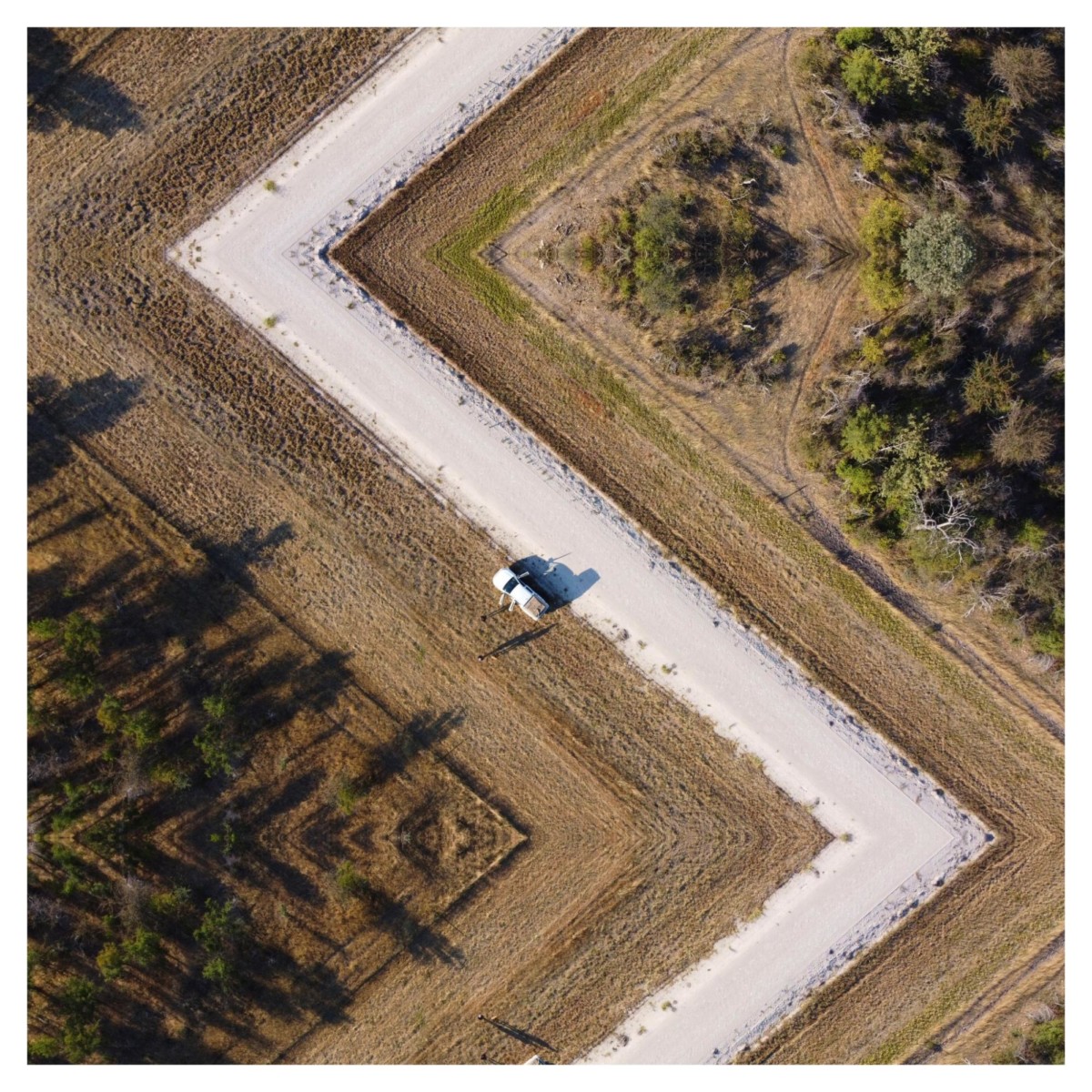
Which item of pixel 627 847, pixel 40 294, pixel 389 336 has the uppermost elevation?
pixel 40 294

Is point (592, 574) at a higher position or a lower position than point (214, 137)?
lower

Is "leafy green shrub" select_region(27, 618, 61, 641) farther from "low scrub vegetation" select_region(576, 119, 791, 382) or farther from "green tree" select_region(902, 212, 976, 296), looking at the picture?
"green tree" select_region(902, 212, 976, 296)

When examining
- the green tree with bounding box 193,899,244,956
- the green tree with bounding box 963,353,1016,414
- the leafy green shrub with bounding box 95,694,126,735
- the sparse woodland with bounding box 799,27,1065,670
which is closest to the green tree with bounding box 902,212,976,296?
the sparse woodland with bounding box 799,27,1065,670

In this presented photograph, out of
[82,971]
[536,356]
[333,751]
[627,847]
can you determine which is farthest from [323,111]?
[82,971]

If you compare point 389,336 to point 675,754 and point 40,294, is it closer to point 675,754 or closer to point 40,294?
point 40,294

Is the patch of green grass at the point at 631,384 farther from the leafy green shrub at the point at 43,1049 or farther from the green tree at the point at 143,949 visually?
the leafy green shrub at the point at 43,1049

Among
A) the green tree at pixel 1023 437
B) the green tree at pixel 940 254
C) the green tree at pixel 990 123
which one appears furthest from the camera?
the green tree at pixel 1023 437

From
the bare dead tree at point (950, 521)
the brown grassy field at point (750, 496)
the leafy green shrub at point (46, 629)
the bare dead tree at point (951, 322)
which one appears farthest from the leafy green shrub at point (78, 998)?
the bare dead tree at point (951, 322)
